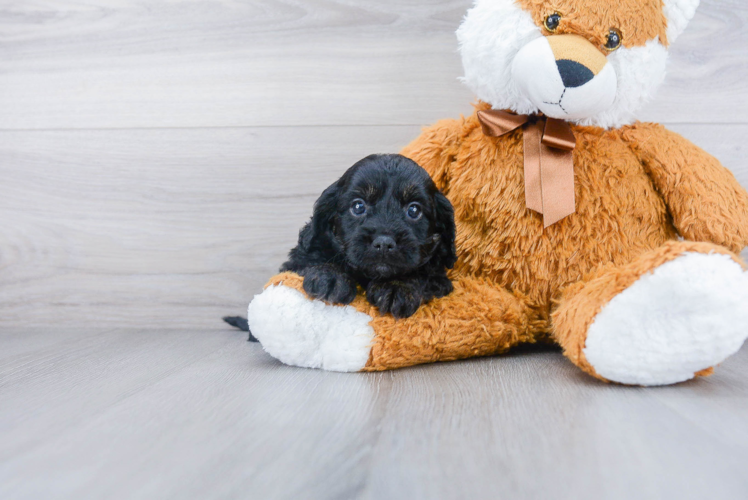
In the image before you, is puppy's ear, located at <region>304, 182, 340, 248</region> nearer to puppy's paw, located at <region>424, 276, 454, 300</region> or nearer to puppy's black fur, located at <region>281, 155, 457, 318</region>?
puppy's black fur, located at <region>281, 155, 457, 318</region>

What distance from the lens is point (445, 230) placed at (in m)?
0.96

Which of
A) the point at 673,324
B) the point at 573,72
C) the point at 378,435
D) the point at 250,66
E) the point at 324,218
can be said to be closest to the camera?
the point at 378,435

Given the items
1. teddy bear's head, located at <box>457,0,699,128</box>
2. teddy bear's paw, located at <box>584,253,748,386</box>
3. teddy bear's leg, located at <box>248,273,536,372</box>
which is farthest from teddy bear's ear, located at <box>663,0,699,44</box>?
teddy bear's leg, located at <box>248,273,536,372</box>

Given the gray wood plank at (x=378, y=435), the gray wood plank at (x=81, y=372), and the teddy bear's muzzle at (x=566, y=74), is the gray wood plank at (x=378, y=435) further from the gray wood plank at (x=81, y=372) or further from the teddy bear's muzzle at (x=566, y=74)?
the teddy bear's muzzle at (x=566, y=74)

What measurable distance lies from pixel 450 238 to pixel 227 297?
0.72m

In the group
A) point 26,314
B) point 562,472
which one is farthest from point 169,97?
point 562,472

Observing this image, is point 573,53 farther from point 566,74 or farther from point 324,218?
point 324,218

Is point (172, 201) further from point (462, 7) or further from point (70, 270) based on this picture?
point (462, 7)

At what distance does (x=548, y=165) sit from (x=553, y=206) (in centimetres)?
7

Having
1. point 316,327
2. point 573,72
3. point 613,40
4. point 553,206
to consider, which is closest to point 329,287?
point 316,327

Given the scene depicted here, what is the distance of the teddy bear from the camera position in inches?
33.8

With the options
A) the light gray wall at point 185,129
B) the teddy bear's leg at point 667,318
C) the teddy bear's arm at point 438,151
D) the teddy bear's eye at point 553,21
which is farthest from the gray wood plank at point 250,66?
the teddy bear's leg at point 667,318

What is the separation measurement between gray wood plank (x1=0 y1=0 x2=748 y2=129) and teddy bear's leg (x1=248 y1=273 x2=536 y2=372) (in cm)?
61

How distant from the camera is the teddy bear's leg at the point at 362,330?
89 centimetres
